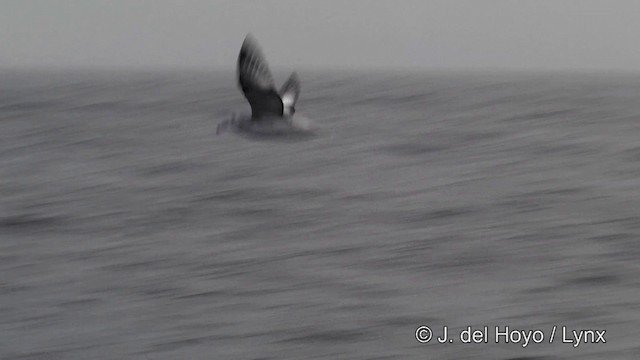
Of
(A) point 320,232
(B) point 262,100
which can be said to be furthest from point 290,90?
(A) point 320,232

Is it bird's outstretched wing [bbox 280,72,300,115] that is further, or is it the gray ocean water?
bird's outstretched wing [bbox 280,72,300,115]

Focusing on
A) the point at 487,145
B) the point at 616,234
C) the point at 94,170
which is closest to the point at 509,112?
the point at 487,145

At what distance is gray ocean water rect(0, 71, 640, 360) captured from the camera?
16.6 m

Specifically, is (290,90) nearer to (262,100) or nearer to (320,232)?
(262,100)

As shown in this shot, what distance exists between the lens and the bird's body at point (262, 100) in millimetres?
15445

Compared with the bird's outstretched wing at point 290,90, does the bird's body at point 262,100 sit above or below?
below

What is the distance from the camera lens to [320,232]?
73.4 ft

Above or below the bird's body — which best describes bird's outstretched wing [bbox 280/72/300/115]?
above

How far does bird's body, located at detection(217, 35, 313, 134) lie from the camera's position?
1545 centimetres

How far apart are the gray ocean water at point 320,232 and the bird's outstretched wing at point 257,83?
14.9 inches

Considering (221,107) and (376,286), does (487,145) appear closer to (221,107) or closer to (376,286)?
(221,107)

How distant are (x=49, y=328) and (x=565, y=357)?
585cm

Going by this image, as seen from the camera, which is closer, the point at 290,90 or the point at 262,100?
the point at 262,100

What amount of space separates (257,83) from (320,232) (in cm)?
697
